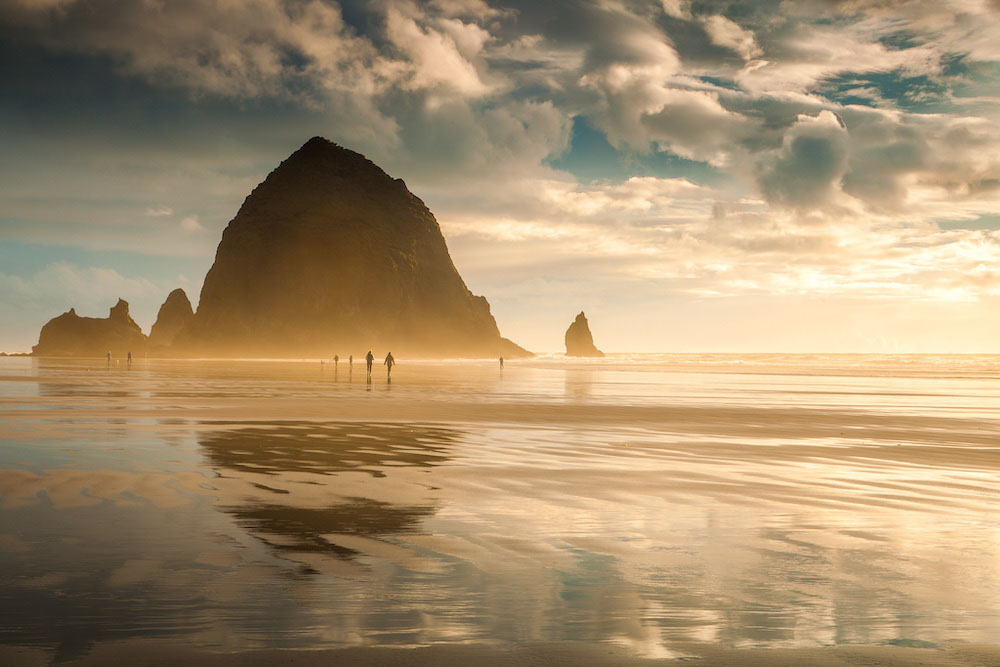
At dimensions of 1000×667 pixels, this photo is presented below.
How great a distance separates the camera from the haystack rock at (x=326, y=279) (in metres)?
173

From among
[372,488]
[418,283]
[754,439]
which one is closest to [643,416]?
[754,439]

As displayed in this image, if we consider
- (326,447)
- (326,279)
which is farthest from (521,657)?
(326,279)

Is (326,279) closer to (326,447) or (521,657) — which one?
(326,447)

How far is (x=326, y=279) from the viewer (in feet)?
593

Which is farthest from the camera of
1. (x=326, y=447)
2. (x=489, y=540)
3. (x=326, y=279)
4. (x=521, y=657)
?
(x=326, y=279)

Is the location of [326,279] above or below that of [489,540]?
above

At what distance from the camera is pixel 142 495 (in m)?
8.95

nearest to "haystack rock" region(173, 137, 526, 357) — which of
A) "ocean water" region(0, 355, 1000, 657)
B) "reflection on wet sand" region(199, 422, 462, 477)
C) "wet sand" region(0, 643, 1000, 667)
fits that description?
"reflection on wet sand" region(199, 422, 462, 477)

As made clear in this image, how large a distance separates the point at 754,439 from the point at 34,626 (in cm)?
1474

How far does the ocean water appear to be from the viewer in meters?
4.65

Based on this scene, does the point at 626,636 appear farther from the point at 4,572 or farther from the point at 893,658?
the point at 4,572

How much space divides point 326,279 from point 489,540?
179m

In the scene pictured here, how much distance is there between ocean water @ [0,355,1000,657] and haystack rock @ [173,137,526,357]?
153863 millimetres

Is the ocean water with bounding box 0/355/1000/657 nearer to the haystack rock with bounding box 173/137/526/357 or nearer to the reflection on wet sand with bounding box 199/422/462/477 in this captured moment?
the reflection on wet sand with bounding box 199/422/462/477
